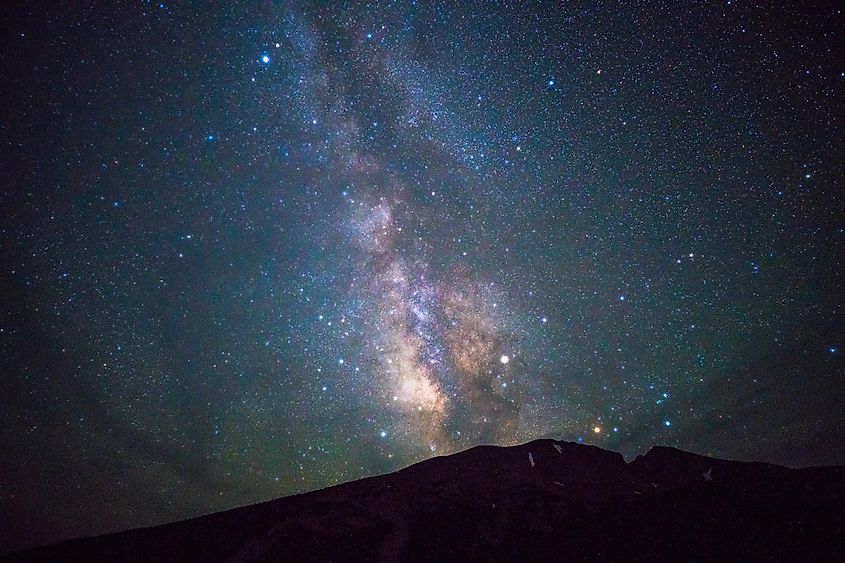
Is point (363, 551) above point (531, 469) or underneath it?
underneath

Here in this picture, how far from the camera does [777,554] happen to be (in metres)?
23.9

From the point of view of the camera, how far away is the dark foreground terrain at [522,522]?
25.5 meters

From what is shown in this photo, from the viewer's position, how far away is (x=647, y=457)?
3891cm

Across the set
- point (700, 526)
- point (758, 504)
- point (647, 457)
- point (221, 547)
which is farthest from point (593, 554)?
point (221, 547)

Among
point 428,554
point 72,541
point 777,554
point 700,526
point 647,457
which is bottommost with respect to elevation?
point 777,554

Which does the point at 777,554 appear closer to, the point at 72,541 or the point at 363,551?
the point at 363,551

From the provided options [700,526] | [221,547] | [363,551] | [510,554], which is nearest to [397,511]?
[363,551]

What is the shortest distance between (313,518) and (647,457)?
2877 centimetres

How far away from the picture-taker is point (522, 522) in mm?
29906

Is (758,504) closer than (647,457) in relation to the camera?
Yes

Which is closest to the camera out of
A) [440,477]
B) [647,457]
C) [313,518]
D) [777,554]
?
[777,554]

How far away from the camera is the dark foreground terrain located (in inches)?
1004

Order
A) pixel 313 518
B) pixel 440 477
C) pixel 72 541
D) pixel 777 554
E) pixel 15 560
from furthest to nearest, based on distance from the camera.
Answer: pixel 440 477 → pixel 313 518 → pixel 72 541 → pixel 15 560 → pixel 777 554

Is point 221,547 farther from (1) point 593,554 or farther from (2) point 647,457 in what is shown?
(2) point 647,457
